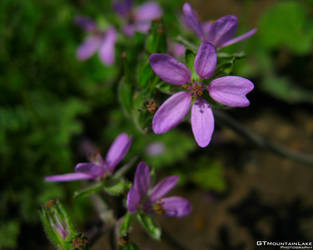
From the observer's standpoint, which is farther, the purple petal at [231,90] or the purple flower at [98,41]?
the purple flower at [98,41]

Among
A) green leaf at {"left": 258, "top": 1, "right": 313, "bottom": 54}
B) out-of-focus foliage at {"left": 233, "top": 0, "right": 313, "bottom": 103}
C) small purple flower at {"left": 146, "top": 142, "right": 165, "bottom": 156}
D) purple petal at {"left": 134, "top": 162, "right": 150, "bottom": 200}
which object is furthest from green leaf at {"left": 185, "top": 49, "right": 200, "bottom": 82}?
green leaf at {"left": 258, "top": 1, "right": 313, "bottom": 54}

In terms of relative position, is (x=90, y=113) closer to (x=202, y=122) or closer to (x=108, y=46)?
(x=108, y=46)

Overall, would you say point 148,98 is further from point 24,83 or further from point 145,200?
point 24,83

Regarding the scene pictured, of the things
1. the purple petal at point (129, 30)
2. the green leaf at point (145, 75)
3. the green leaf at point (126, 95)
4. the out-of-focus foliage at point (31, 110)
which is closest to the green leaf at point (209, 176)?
the out-of-focus foliage at point (31, 110)

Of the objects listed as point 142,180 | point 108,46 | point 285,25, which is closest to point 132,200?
point 142,180

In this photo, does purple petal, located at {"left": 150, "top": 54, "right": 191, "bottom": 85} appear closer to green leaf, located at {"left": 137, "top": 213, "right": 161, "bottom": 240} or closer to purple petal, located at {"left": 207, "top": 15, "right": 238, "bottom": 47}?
purple petal, located at {"left": 207, "top": 15, "right": 238, "bottom": 47}

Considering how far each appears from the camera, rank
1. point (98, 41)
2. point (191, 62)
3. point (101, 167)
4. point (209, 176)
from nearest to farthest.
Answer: point (191, 62) → point (101, 167) → point (98, 41) → point (209, 176)

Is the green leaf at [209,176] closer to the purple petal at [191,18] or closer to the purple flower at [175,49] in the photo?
the purple flower at [175,49]
